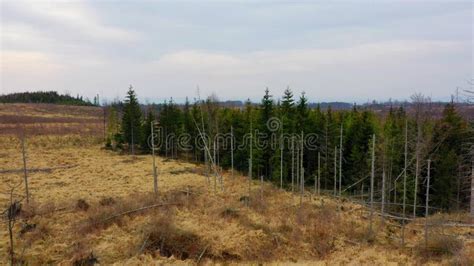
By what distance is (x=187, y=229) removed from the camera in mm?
14773

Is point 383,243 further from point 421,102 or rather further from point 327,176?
point 327,176

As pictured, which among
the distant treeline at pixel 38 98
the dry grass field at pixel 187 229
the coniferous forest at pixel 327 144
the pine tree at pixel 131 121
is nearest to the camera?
the dry grass field at pixel 187 229

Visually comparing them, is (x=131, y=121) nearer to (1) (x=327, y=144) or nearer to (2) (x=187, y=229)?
(1) (x=327, y=144)

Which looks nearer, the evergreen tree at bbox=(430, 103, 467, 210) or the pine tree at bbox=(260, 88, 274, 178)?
the evergreen tree at bbox=(430, 103, 467, 210)

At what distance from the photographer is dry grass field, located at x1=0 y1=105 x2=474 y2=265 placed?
42.2 feet

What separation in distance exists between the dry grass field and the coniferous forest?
488 centimetres

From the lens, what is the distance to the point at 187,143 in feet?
120

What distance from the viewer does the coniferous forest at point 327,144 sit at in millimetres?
25547

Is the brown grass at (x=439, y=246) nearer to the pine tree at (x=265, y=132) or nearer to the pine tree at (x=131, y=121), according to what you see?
the pine tree at (x=265, y=132)

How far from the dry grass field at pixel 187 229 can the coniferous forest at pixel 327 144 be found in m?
4.88

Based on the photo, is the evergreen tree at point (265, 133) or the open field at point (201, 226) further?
the evergreen tree at point (265, 133)

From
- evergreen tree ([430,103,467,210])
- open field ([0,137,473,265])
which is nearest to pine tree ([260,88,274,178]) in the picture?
open field ([0,137,473,265])

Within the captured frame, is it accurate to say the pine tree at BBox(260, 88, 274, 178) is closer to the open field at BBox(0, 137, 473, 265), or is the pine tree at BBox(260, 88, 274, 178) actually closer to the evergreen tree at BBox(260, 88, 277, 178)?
the evergreen tree at BBox(260, 88, 277, 178)

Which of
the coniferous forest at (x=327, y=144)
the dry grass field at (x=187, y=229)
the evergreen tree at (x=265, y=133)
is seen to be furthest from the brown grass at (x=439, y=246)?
the evergreen tree at (x=265, y=133)
